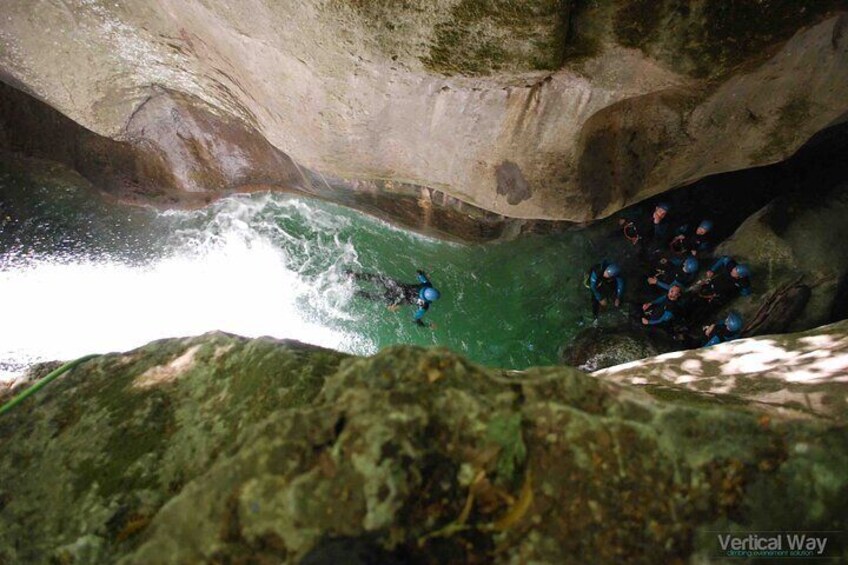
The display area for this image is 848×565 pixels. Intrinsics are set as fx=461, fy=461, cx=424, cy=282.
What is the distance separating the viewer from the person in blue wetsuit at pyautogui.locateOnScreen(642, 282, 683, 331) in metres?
7.91

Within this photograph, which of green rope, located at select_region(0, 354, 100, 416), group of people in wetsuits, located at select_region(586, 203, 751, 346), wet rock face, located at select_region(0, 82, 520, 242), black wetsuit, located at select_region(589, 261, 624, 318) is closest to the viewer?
green rope, located at select_region(0, 354, 100, 416)

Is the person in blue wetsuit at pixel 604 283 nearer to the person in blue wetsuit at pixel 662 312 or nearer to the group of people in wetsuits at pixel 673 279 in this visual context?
the group of people in wetsuits at pixel 673 279

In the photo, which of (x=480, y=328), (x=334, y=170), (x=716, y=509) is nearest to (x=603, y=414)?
(x=716, y=509)

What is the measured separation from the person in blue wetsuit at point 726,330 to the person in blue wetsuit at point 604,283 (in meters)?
1.47

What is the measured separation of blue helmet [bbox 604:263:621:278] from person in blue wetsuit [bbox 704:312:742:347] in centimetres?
163

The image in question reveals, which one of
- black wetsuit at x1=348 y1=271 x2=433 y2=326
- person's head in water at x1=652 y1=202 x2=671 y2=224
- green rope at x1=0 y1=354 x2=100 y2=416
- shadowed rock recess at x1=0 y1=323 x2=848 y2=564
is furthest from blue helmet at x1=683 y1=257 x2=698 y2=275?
green rope at x1=0 y1=354 x2=100 y2=416

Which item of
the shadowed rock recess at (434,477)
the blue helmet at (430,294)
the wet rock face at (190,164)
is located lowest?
the shadowed rock recess at (434,477)

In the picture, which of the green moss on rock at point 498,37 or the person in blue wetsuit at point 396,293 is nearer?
the green moss on rock at point 498,37

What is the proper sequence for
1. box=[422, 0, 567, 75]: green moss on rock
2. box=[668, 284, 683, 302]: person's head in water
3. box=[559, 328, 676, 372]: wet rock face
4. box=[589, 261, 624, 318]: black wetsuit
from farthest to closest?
box=[589, 261, 624, 318]: black wetsuit
box=[559, 328, 676, 372]: wet rock face
box=[668, 284, 683, 302]: person's head in water
box=[422, 0, 567, 75]: green moss on rock

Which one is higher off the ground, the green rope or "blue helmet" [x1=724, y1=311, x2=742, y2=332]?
"blue helmet" [x1=724, y1=311, x2=742, y2=332]

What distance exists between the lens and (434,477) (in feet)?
5.18

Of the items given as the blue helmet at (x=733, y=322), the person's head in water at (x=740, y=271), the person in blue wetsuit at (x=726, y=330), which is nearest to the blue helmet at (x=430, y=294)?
the person in blue wetsuit at (x=726, y=330)

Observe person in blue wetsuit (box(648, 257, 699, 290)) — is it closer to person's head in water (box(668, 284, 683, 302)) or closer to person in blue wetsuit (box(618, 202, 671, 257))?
person in blue wetsuit (box(618, 202, 671, 257))

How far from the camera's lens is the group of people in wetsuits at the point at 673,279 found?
7688mm
